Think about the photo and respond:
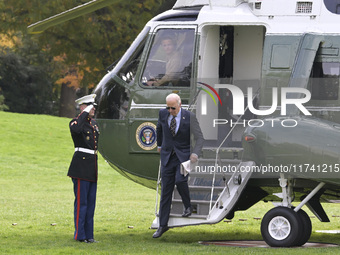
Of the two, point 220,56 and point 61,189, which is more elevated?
point 220,56

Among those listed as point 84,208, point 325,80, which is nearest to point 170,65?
point 325,80

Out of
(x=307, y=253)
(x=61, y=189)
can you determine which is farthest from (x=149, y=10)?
(x=307, y=253)

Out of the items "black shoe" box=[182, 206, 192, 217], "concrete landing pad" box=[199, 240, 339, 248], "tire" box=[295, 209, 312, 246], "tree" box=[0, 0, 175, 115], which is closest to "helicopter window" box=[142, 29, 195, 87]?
"black shoe" box=[182, 206, 192, 217]

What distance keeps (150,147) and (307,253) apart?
282 centimetres

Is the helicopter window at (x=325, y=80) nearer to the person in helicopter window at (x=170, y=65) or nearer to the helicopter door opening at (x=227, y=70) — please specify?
the helicopter door opening at (x=227, y=70)

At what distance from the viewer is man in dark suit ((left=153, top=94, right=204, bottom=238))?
1018 centimetres

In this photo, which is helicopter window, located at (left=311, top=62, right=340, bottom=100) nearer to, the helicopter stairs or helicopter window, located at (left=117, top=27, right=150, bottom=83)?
the helicopter stairs

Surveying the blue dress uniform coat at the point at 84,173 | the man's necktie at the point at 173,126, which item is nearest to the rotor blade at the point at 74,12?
the blue dress uniform coat at the point at 84,173

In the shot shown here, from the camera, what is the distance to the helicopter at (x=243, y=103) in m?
9.89

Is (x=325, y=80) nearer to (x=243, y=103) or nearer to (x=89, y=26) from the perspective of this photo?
(x=243, y=103)

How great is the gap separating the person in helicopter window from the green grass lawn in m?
2.01

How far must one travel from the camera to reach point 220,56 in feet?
37.5

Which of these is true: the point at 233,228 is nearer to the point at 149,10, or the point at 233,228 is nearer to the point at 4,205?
the point at 4,205

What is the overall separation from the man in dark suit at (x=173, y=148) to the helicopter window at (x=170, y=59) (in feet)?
2.79
